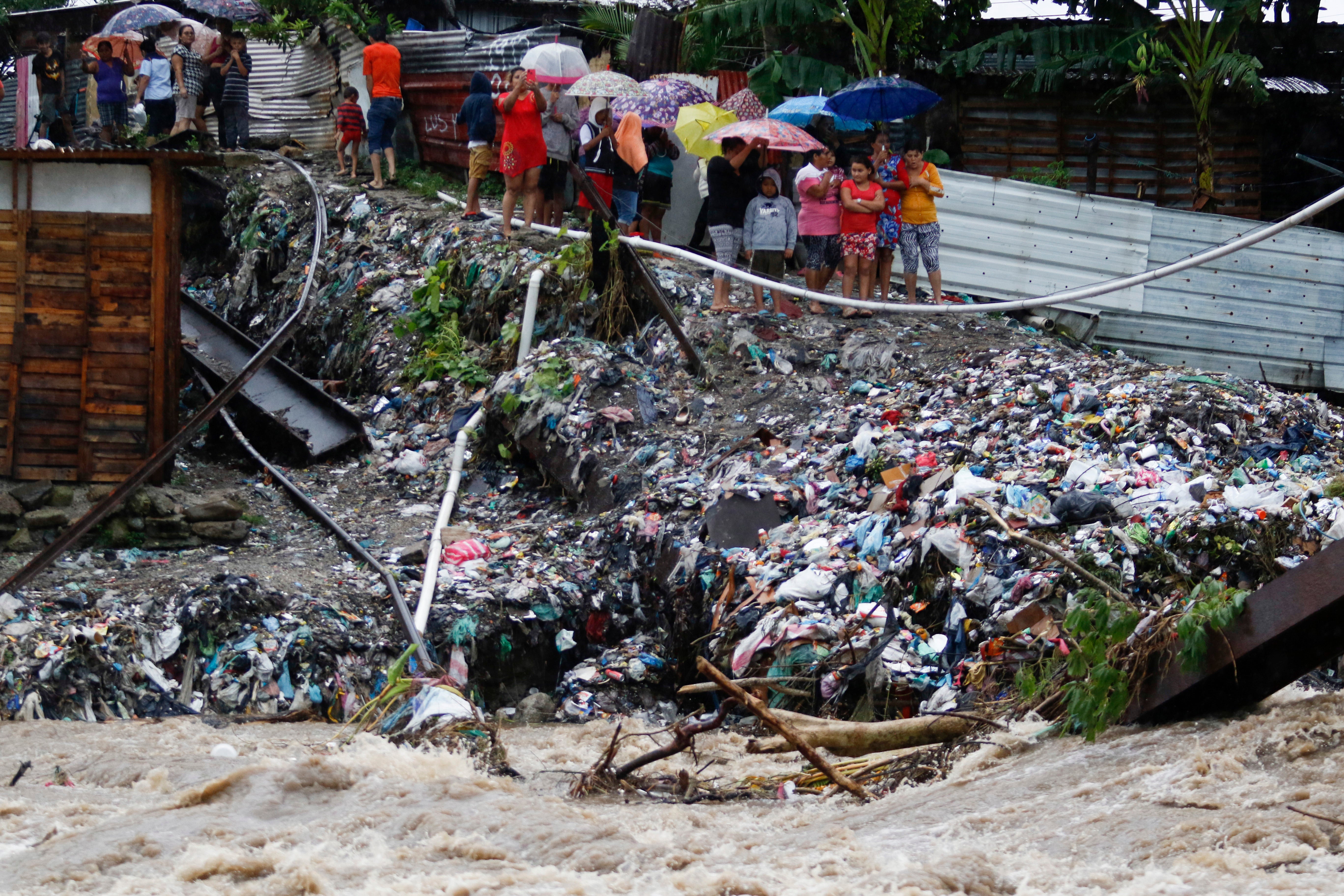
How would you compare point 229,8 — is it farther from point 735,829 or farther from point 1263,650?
point 1263,650

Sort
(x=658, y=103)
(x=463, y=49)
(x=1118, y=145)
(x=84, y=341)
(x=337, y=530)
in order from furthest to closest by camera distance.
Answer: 1. (x=463, y=49)
2. (x=1118, y=145)
3. (x=658, y=103)
4. (x=337, y=530)
5. (x=84, y=341)

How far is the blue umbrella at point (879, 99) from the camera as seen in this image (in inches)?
386

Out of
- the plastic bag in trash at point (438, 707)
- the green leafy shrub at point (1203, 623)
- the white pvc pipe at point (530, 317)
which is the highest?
the white pvc pipe at point (530, 317)

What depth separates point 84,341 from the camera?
823 cm

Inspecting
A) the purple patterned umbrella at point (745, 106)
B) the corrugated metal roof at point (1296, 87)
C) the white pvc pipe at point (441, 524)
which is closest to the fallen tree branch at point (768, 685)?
the white pvc pipe at point (441, 524)

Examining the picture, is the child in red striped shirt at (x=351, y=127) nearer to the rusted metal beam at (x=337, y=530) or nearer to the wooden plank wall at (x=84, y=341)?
the rusted metal beam at (x=337, y=530)

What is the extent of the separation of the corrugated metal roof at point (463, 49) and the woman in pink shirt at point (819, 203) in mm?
4709

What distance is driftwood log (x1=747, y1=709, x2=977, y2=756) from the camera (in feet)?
15.3

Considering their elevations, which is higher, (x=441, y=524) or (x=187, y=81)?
(x=187, y=81)

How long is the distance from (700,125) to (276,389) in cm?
457

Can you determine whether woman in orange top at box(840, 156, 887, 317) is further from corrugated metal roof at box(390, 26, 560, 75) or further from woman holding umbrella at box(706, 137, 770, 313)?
corrugated metal roof at box(390, 26, 560, 75)

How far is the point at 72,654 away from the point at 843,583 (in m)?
4.11

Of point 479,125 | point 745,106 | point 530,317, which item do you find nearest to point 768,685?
point 530,317

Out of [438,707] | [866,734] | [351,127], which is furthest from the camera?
[351,127]
